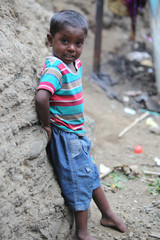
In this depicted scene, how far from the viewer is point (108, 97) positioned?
607 centimetres

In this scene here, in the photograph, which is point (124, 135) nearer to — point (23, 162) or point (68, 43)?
point (68, 43)

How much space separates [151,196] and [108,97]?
10.8ft

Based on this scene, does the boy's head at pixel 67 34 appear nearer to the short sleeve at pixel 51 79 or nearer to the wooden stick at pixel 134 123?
the short sleeve at pixel 51 79

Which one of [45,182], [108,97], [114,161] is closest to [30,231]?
[45,182]

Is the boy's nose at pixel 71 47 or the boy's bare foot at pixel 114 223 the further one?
the boy's bare foot at pixel 114 223

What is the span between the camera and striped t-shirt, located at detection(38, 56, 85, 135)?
1.89 metres

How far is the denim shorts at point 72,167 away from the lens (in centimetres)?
204

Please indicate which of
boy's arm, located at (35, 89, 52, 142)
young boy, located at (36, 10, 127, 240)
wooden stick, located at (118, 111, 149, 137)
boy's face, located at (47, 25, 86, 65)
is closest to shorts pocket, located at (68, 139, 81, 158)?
young boy, located at (36, 10, 127, 240)

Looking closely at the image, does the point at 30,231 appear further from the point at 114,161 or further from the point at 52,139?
the point at 114,161

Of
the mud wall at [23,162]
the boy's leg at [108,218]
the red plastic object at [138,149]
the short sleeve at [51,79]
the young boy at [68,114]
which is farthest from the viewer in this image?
the red plastic object at [138,149]

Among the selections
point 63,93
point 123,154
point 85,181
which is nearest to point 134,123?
point 123,154

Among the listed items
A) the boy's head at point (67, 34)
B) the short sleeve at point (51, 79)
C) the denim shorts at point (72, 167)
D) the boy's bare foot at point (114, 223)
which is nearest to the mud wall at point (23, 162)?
the denim shorts at point (72, 167)

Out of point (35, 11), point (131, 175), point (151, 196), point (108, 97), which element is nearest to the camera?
point (151, 196)

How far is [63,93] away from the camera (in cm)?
200
